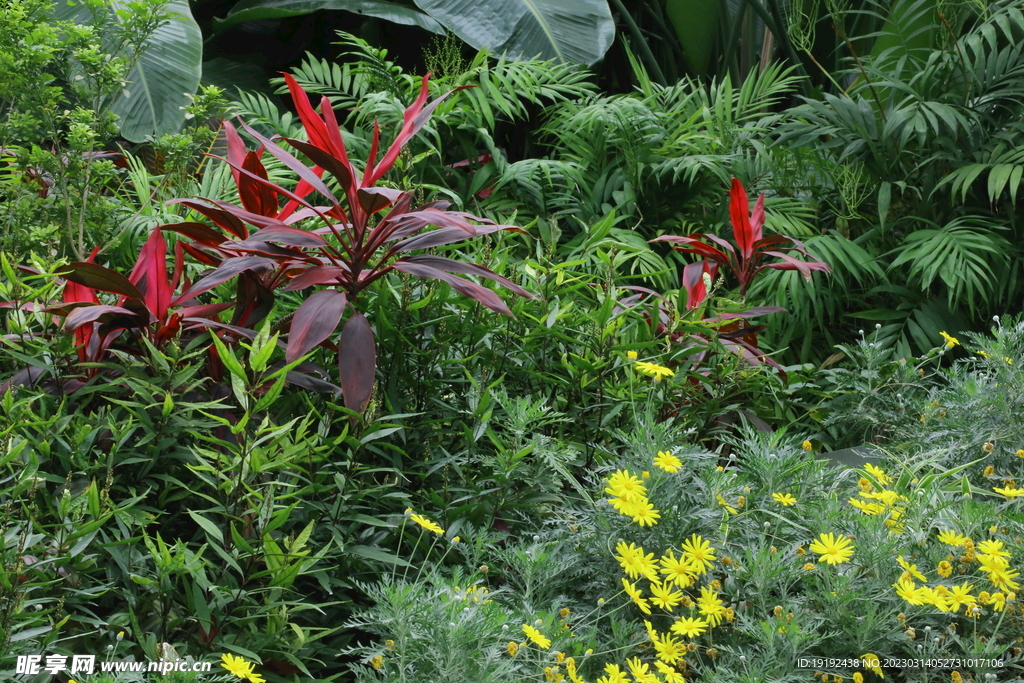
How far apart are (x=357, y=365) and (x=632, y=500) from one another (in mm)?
497

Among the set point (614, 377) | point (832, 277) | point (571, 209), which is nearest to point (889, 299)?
point (832, 277)

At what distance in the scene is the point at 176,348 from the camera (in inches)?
50.0

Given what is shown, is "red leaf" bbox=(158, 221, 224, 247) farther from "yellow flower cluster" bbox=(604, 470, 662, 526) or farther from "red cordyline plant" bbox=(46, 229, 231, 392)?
"yellow flower cluster" bbox=(604, 470, 662, 526)

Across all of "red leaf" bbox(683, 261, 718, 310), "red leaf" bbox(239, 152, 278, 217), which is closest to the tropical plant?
"red leaf" bbox(683, 261, 718, 310)

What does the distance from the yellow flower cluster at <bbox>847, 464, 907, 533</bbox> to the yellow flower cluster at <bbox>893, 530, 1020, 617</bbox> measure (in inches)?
3.5

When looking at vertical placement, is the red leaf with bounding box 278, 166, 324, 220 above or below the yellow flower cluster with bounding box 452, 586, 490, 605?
above

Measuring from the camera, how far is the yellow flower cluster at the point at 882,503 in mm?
1314

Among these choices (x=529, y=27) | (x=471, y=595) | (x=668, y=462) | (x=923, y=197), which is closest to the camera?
(x=471, y=595)

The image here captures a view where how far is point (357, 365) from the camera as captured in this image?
1312 mm

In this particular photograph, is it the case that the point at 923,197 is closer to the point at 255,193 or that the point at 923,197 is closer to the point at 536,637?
the point at 255,193

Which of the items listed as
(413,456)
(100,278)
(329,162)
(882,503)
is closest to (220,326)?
(100,278)

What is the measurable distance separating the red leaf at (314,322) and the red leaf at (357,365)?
0.04 meters

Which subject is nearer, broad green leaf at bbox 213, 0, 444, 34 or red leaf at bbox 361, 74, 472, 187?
red leaf at bbox 361, 74, 472, 187

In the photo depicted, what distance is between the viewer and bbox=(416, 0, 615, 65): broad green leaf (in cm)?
415
